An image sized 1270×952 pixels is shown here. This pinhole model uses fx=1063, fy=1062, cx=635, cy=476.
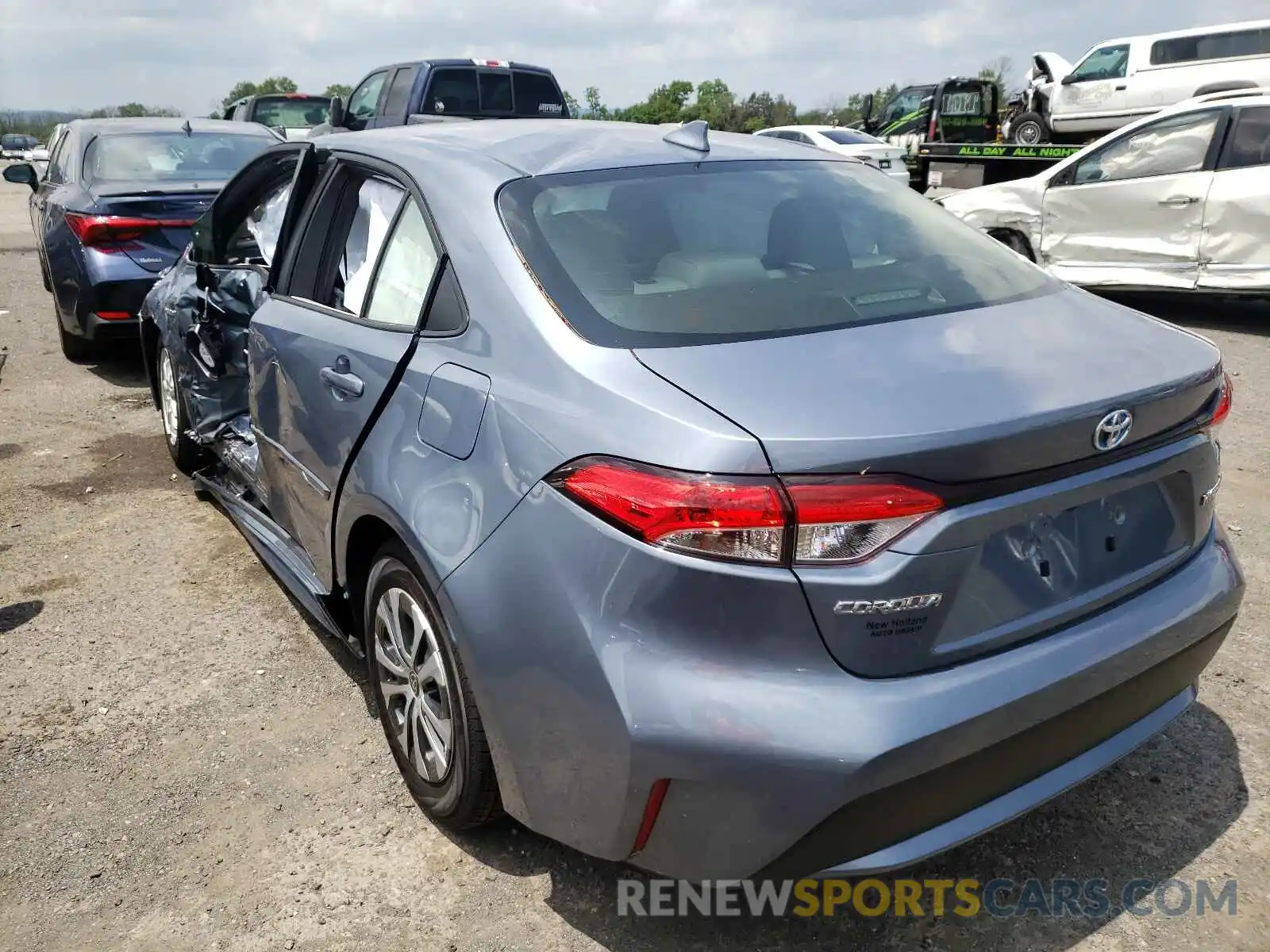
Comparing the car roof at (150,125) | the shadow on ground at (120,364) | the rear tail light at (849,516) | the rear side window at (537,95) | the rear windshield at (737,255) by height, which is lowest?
the shadow on ground at (120,364)

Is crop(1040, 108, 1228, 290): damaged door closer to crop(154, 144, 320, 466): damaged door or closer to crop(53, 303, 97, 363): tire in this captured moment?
crop(154, 144, 320, 466): damaged door

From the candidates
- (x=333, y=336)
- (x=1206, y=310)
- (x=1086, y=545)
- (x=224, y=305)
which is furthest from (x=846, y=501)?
(x=1206, y=310)

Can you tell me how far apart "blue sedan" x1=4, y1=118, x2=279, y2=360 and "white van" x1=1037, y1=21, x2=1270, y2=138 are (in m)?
13.2

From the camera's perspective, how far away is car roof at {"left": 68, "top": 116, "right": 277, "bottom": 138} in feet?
26.2

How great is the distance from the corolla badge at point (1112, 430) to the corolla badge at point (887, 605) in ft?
1.57

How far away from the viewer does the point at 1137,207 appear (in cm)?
865

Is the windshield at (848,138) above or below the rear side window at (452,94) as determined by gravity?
below

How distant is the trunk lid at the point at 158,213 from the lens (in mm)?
6855

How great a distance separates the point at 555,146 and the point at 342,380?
2.85 feet

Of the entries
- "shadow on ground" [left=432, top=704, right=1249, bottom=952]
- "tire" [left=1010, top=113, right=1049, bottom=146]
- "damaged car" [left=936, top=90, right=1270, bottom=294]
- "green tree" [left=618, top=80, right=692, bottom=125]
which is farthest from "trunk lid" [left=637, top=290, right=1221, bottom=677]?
"green tree" [left=618, top=80, right=692, bottom=125]

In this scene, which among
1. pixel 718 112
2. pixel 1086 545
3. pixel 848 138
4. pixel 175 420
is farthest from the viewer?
pixel 718 112

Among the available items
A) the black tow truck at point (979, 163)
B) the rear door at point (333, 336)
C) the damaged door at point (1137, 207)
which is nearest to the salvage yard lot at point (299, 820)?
the rear door at point (333, 336)

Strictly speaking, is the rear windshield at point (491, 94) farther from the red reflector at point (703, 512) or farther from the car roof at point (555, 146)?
the red reflector at point (703, 512)

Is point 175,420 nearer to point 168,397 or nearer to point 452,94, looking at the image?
point 168,397
